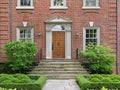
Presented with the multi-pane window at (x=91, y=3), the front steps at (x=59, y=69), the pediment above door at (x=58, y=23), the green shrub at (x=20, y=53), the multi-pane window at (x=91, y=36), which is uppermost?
the multi-pane window at (x=91, y=3)

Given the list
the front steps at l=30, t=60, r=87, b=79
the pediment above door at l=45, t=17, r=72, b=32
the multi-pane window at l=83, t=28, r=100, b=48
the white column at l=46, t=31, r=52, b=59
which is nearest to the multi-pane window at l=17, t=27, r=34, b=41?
the white column at l=46, t=31, r=52, b=59

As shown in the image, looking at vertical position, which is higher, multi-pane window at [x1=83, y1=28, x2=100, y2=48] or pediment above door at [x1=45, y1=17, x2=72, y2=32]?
pediment above door at [x1=45, y1=17, x2=72, y2=32]

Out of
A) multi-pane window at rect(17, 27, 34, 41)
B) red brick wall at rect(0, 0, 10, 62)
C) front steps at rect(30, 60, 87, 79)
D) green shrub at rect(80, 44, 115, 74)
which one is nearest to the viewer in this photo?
front steps at rect(30, 60, 87, 79)

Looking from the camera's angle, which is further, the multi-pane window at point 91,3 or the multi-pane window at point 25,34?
the multi-pane window at point 91,3

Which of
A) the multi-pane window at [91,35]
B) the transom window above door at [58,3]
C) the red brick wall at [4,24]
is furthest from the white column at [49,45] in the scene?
the red brick wall at [4,24]

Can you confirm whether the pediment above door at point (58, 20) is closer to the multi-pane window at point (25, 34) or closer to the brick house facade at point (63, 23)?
the brick house facade at point (63, 23)

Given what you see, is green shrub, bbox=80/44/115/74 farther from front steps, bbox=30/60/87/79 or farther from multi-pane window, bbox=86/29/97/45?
multi-pane window, bbox=86/29/97/45

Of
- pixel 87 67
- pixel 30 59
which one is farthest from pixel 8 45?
pixel 87 67

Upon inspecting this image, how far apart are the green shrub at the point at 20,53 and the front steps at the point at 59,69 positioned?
2.78 feet

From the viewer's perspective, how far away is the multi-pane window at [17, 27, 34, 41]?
28.5 metres

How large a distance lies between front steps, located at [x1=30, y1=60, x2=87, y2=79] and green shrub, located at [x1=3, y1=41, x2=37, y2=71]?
848mm

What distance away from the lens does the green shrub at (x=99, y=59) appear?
25500mm

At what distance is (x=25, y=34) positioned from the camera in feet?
94.0

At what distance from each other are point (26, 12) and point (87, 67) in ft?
20.2
